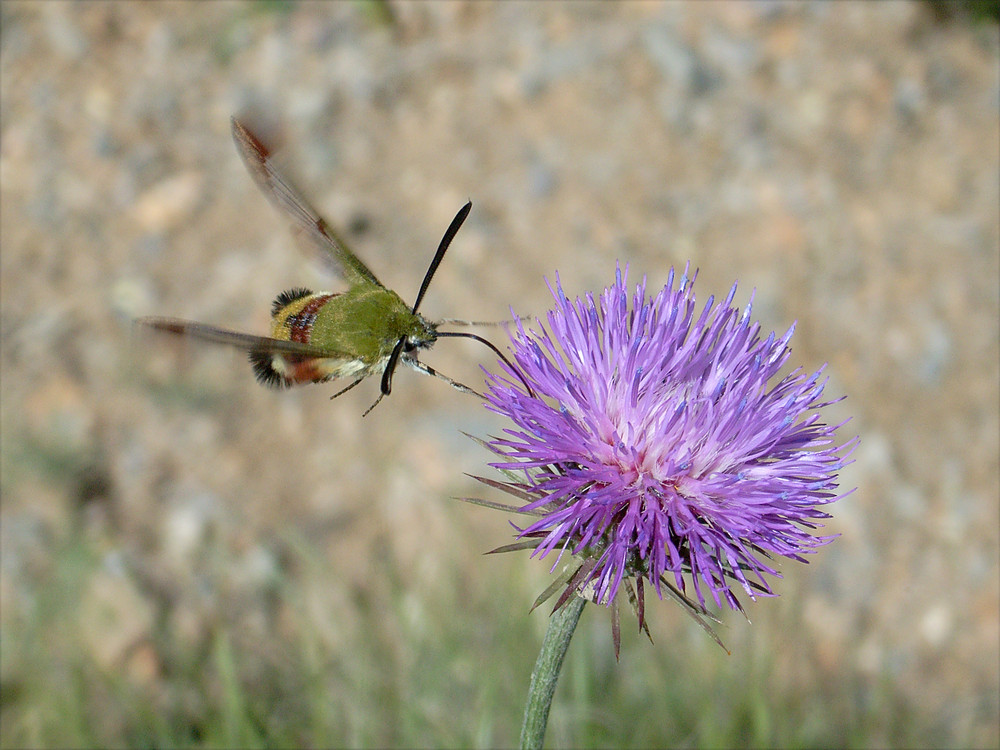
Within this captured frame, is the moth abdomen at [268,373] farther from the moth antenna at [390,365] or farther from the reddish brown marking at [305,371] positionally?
the moth antenna at [390,365]

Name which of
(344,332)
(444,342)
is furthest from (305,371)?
(444,342)

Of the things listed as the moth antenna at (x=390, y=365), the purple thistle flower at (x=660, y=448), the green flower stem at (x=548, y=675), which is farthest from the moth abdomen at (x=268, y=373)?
the green flower stem at (x=548, y=675)

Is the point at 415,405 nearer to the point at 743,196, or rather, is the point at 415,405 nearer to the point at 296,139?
the point at 296,139

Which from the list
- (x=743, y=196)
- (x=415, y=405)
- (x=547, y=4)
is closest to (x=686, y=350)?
(x=415, y=405)

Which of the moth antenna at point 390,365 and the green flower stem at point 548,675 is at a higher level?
the moth antenna at point 390,365

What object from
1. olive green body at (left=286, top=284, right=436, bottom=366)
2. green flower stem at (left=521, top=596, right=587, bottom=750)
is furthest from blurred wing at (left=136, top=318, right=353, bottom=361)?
green flower stem at (left=521, top=596, right=587, bottom=750)

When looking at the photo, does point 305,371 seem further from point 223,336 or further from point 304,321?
point 223,336
